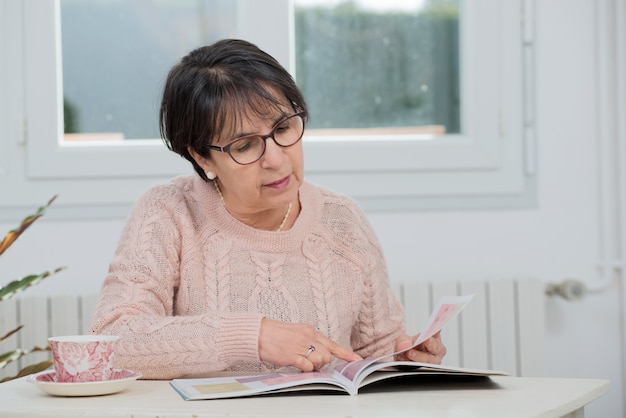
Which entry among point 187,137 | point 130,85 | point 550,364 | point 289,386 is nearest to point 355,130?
point 130,85

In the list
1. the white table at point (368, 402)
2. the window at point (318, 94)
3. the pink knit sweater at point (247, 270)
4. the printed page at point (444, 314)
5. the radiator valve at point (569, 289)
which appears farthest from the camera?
the radiator valve at point (569, 289)

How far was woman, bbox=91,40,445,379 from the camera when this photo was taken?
5.38 ft

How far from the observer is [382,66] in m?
2.94

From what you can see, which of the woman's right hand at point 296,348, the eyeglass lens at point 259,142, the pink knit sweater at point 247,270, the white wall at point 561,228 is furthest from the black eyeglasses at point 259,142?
the white wall at point 561,228

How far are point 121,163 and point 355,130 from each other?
0.73 meters

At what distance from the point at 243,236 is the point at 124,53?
124 centimetres

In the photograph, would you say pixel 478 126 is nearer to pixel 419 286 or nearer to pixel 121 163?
pixel 419 286

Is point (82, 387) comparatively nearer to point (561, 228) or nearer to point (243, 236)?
point (243, 236)

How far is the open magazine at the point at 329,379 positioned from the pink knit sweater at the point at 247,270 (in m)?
0.24

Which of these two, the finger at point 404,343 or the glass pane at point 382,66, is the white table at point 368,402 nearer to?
the finger at point 404,343

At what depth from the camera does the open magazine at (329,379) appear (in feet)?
3.94

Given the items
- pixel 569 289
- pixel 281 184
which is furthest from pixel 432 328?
pixel 569 289

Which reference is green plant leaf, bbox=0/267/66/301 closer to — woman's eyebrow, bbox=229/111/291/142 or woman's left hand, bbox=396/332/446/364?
woman's eyebrow, bbox=229/111/291/142

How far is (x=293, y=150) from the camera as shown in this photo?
1.67 metres
